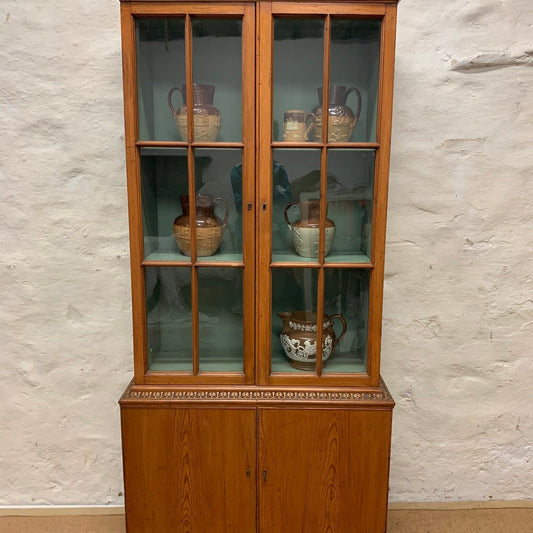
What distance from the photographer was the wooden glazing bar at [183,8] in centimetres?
134

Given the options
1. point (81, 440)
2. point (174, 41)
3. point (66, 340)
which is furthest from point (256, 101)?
point (81, 440)

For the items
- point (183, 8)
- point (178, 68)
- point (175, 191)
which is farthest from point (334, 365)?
point (183, 8)

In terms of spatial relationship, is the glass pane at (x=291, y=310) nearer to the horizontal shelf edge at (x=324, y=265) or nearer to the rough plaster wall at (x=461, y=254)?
the horizontal shelf edge at (x=324, y=265)

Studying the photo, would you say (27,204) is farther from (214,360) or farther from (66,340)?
(214,360)

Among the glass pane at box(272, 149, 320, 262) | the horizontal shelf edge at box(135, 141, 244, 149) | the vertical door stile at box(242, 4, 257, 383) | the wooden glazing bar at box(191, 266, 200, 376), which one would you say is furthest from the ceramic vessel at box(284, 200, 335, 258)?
the wooden glazing bar at box(191, 266, 200, 376)

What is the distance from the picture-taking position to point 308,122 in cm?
142

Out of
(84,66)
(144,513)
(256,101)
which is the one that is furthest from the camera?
(84,66)

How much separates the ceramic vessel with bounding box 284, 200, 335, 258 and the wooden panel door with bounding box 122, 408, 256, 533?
52 cm

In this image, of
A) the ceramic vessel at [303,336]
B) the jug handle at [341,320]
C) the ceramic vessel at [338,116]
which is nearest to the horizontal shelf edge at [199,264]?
the ceramic vessel at [303,336]

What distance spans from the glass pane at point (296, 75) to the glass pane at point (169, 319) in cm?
53

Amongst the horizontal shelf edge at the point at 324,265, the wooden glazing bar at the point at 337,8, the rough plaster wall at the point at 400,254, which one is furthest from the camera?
the rough plaster wall at the point at 400,254

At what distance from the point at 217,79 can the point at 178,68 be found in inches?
4.6

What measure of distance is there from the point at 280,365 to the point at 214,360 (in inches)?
8.2

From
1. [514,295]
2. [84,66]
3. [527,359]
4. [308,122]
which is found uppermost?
[84,66]
